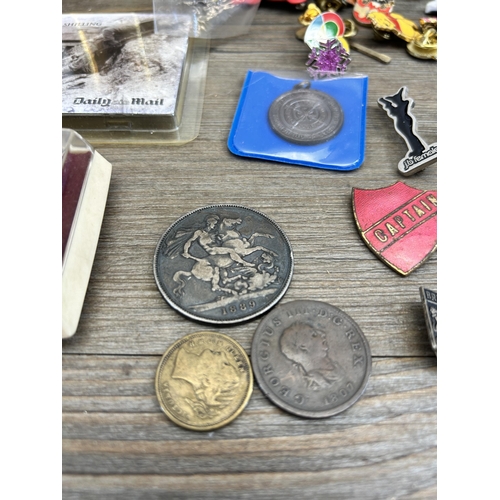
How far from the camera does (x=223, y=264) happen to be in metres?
0.90

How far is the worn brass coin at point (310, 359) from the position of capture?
30.0 inches

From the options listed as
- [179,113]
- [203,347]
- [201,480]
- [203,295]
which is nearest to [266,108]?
[179,113]

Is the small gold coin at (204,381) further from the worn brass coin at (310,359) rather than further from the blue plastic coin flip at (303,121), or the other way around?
the blue plastic coin flip at (303,121)

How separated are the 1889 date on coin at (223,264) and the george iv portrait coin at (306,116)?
0.24 m

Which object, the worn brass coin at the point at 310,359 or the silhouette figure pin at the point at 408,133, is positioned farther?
the silhouette figure pin at the point at 408,133

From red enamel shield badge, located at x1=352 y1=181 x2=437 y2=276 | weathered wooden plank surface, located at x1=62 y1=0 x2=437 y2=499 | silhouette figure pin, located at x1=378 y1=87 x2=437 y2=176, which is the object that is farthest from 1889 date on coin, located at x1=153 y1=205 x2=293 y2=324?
silhouette figure pin, located at x1=378 y1=87 x2=437 y2=176

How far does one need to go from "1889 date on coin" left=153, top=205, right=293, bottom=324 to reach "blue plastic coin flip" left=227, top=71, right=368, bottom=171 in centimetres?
20

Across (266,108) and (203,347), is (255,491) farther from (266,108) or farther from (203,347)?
(266,108)

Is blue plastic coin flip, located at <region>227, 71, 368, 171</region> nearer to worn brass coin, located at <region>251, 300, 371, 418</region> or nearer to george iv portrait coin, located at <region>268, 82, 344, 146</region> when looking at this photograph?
george iv portrait coin, located at <region>268, 82, 344, 146</region>

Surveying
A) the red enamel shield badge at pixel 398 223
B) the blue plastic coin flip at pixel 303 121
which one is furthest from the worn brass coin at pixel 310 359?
the blue plastic coin flip at pixel 303 121

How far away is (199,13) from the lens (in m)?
1.30

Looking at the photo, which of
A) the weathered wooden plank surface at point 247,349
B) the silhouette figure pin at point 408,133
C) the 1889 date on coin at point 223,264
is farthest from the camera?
the silhouette figure pin at point 408,133

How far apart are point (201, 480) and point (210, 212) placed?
1.68 feet

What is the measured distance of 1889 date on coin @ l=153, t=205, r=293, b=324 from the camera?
2.80ft
